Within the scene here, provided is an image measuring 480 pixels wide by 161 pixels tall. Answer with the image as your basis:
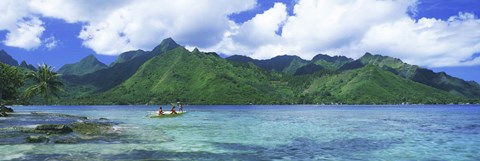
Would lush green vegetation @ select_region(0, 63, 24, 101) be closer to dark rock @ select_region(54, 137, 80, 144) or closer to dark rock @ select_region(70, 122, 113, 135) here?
dark rock @ select_region(70, 122, 113, 135)

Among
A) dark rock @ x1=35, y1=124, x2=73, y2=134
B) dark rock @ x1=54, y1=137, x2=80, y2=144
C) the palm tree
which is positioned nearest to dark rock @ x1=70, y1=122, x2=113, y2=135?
dark rock @ x1=35, y1=124, x2=73, y2=134

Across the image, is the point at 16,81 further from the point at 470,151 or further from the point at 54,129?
the point at 470,151

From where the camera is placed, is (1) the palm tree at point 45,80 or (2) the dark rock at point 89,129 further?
(1) the palm tree at point 45,80

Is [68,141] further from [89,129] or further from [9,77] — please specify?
[9,77]

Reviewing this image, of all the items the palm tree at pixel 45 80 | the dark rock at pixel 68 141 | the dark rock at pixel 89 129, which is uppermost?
the palm tree at pixel 45 80

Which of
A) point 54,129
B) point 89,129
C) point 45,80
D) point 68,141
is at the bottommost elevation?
point 68,141

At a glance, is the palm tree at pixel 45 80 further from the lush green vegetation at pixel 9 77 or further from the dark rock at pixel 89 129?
the dark rock at pixel 89 129

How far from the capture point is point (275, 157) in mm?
26969

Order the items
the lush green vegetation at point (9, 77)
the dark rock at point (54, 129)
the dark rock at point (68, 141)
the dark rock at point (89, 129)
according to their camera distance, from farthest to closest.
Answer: the lush green vegetation at point (9, 77) → the dark rock at point (89, 129) → the dark rock at point (54, 129) → the dark rock at point (68, 141)

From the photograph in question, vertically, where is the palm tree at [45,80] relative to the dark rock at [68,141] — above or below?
above

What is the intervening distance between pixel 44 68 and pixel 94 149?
218 ft

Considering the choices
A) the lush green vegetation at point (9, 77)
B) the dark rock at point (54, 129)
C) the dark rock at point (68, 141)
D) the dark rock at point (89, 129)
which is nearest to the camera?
the dark rock at point (68, 141)

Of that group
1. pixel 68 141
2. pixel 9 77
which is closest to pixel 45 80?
pixel 9 77

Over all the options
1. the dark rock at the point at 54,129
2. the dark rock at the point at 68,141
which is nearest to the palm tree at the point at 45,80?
the dark rock at the point at 54,129
